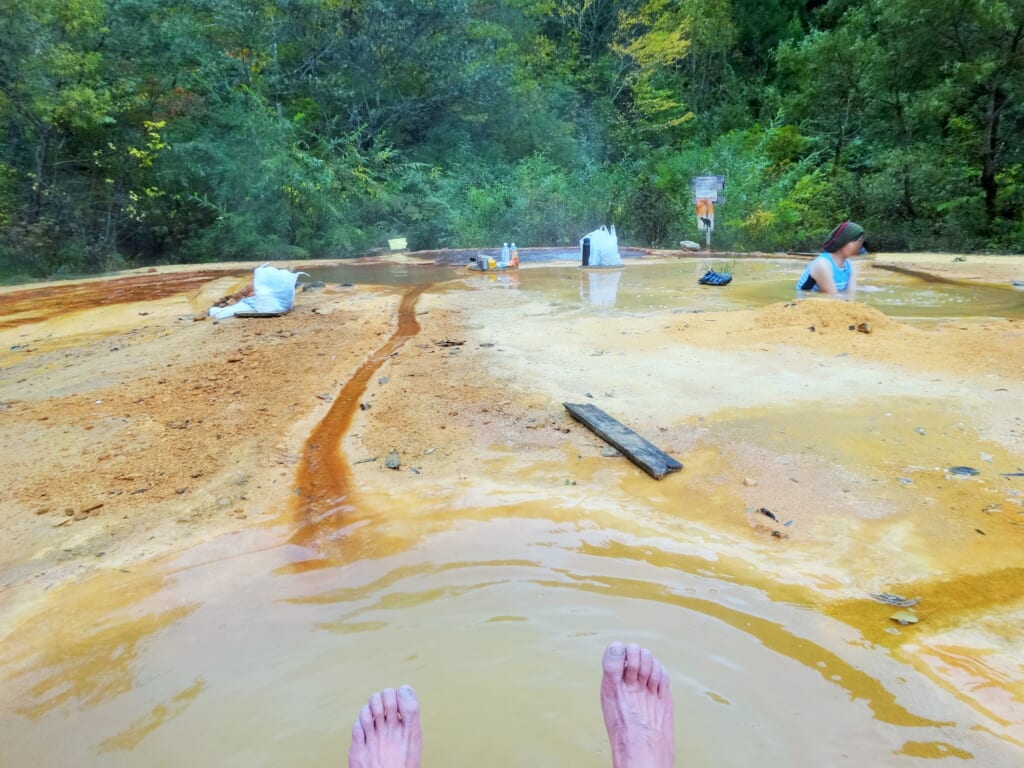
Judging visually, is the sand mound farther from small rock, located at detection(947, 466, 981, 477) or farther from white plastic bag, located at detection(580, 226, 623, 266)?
white plastic bag, located at detection(580, 226, 623, 266)

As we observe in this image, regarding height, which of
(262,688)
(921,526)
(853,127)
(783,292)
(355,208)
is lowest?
(262,688)

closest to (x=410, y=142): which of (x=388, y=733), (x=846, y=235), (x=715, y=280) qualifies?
(x=715, y=280)

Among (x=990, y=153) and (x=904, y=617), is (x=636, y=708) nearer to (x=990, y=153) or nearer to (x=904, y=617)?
(x=904, y=617)

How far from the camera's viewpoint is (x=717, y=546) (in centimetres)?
246

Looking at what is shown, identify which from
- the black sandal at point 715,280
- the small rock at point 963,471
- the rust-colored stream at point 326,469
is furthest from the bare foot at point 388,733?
the black sandal at point 715,280

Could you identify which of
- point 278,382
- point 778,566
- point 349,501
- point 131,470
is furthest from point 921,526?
point 278,382

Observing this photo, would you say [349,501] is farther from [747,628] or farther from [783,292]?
[783,292]

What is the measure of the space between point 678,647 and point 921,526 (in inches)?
48.8

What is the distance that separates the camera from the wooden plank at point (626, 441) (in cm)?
304

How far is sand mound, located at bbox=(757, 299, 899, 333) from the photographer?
17.1ft

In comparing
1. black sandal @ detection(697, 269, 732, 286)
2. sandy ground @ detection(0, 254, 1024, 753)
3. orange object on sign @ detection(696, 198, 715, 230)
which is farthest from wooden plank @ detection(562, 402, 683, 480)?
orange object on sign @ detection(696, 198, 715, 230)

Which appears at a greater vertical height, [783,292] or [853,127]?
[853,127]

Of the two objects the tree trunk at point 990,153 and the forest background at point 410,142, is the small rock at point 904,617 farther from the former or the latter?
the tree trunk at point 990,153

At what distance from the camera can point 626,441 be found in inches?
Answer: 128
